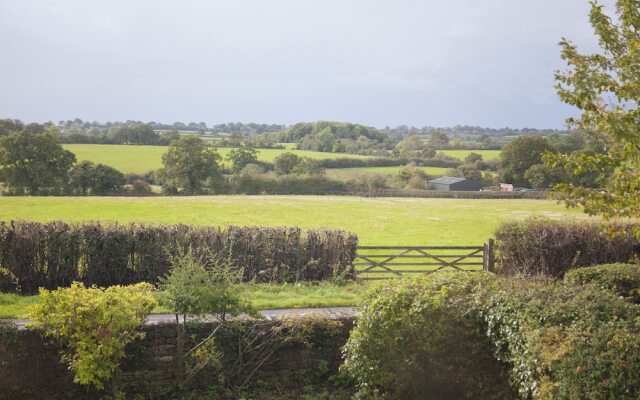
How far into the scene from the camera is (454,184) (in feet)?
201

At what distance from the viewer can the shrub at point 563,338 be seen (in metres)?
7.45

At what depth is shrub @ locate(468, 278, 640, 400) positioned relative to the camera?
7453 mm

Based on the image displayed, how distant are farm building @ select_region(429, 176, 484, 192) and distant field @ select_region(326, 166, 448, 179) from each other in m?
5.25

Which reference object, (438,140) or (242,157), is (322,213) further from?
(438,140)

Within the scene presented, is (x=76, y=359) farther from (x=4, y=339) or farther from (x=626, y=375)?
(x=626, y=375)

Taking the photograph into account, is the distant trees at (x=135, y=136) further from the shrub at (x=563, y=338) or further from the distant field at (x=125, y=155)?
the shrub at (x=563, y=338)

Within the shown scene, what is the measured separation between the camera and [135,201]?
44.1m

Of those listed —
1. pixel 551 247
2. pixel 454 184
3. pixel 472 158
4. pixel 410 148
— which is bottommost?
pixel 551 247

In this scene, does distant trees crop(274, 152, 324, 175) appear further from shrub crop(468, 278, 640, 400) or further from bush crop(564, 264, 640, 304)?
shrub crop(468, 278, 640, 400)

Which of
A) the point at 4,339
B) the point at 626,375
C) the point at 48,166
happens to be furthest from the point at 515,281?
the point at 48,166

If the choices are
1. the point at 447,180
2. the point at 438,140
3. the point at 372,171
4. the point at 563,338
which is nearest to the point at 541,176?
the point at 447,180

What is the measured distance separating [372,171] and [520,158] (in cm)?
1643

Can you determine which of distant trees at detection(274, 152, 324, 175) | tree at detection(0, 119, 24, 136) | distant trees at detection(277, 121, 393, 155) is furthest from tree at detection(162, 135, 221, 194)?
Answer: distant trees at detection(277, 121, 393, 155)

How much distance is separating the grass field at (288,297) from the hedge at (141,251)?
2.99 ft
